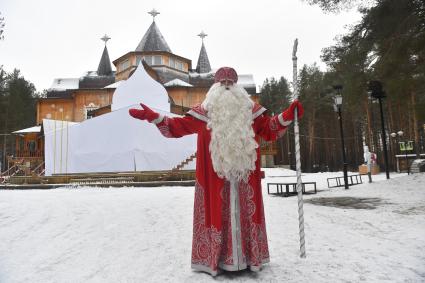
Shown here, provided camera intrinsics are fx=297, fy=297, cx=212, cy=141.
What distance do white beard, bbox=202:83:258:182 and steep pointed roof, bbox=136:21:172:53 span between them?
3351cm

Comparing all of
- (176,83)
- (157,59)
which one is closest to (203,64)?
(157,59)

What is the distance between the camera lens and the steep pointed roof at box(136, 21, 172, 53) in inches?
1367

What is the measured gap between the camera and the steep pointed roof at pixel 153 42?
114 feet

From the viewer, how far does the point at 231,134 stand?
3289 millimetres

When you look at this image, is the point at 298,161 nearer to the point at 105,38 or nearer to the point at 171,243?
the point at 171,243

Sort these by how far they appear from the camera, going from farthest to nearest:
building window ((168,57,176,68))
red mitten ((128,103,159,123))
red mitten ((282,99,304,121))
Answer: building window ((168,57,176,68)), red mitten ((282,99,304,121)), red mitten ((128,103,159,123))

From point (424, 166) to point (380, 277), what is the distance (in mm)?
13733

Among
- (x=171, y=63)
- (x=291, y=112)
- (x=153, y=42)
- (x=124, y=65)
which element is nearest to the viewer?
(x=291, y=112)

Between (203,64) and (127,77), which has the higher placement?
(203,64)

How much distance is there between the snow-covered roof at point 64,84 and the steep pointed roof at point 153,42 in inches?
372

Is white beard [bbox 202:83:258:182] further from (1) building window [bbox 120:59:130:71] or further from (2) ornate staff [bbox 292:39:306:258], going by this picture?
(1) building window [bbox 120:59:130:71]

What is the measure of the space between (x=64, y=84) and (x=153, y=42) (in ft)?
41.4

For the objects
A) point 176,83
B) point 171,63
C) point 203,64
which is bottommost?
point 176,83

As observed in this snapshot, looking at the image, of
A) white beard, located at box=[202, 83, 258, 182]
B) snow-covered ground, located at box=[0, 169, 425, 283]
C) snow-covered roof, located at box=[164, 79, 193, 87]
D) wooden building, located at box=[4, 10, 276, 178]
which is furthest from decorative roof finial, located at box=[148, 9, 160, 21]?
white beard, located at box=[202, 83, 258, 182]
